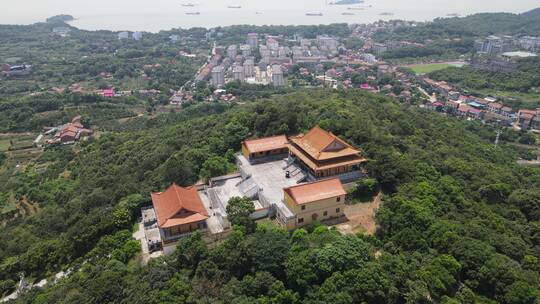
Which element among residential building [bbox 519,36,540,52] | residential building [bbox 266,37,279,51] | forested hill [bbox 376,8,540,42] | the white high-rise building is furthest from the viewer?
forested hill [bbox 376,8,540,42]

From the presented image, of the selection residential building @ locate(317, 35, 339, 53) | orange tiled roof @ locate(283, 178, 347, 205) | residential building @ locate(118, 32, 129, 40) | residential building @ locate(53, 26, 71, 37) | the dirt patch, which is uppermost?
residential building @ locate(53, 26, 71, 37)

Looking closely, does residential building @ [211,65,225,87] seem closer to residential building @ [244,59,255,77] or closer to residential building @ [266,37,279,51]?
residential building @ [244,59,255,77]

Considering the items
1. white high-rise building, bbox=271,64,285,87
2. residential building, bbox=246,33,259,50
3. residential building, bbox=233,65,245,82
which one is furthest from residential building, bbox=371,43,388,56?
residential building, bbox=233,65,245,82

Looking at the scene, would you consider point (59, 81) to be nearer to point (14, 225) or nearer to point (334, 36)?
point (14, 225)

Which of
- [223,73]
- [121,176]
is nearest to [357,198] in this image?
[121,176]

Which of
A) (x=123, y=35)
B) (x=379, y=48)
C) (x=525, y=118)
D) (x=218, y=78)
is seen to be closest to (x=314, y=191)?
(x=525, y=118)

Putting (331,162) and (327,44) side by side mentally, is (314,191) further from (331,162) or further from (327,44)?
(327,44)

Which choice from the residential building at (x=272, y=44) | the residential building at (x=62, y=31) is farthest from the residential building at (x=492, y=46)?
the residential building at (x=62, y=31)
